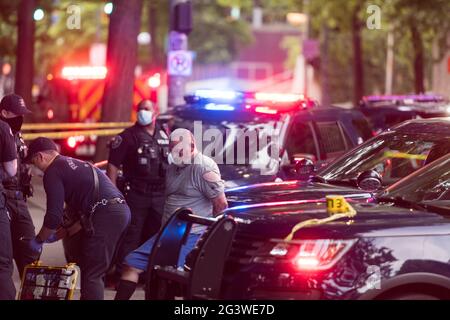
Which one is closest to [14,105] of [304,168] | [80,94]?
[304,168]

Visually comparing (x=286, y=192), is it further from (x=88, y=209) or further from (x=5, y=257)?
(x=5, y=257)

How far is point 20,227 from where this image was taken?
9961 mm

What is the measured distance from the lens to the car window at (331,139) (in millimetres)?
13789

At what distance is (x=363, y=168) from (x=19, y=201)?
270 cm

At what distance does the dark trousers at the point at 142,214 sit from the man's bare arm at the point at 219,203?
1983 mm

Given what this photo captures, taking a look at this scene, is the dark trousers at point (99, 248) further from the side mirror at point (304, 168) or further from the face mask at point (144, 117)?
the face mask at point (144, 117)

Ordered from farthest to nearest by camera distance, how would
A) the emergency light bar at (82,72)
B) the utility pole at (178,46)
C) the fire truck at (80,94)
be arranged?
1. the emergency light bar at (82,72)
2. the fire truck at (80,94)
3. the utility pole at (178,46)

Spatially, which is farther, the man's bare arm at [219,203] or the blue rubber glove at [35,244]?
the man's bare arm at [219,203]

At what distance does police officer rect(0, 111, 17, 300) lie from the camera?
8.99 metres

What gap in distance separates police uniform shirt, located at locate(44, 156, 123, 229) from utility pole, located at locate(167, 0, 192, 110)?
9.48 meters

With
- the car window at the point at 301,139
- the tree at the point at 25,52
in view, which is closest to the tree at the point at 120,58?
the car window at the point at 301,139

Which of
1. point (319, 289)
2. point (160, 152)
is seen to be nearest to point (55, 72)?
point (160, 152)

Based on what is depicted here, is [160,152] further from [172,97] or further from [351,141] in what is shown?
[172,97]

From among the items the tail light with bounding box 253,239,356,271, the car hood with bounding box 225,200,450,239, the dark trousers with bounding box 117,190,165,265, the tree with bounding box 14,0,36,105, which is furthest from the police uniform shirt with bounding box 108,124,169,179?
the tree with bounding box 14,0,36,105
